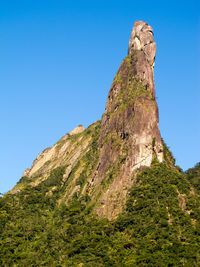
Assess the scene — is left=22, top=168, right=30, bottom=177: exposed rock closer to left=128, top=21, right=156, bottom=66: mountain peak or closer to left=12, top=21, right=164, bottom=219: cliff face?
left=12, top=21, right=164, bottom=219: cliff face

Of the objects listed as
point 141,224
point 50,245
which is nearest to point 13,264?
point 50,245

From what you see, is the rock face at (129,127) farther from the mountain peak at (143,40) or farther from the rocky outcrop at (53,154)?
the rocky outcrop at (53,154)

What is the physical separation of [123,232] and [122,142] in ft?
86.7

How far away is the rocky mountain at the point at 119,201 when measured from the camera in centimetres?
6612

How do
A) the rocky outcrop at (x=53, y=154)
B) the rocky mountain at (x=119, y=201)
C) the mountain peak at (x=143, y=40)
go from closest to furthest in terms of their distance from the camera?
the rocky mountain at (x=119, y=201), the mountain peak at (x=143, y=40), the rocky outcrop at (x=53, y=154)

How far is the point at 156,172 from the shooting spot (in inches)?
3204

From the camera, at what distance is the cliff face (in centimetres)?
8475

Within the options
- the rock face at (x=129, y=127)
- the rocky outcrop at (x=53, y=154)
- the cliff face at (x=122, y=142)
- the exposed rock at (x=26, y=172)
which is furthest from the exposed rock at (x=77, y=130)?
the rock face at (x=129, y=127)

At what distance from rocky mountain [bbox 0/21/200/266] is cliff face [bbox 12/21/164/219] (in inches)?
9.2

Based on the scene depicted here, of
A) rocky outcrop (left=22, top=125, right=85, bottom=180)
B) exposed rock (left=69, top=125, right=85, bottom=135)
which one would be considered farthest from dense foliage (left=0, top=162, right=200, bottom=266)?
exposed rock (left=69, top=125, right=85, bottom=135)

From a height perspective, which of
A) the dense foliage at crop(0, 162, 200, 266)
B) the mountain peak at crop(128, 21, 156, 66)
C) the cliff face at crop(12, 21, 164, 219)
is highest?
the mountain peak at crop(128, 21, 156, 66)

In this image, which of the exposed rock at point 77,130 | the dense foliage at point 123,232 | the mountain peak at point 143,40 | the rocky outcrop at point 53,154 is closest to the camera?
the dense foliage at point 123,232

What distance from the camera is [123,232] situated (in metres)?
71.8

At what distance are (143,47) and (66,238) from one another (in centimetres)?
5703
